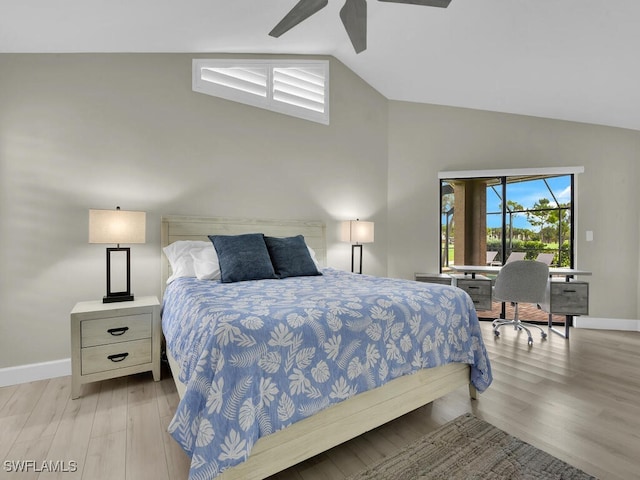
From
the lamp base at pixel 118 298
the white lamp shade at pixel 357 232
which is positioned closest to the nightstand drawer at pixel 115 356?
the lamp base at pixel 118 298

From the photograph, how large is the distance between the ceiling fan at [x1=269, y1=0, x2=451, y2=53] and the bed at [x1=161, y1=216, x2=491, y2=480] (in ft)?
5.87

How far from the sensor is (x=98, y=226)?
2.26 meters

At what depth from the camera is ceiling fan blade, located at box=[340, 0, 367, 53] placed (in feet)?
6.48

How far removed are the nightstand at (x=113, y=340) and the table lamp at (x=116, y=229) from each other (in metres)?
0.14

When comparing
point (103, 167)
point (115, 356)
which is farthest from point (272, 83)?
point (115, 356)

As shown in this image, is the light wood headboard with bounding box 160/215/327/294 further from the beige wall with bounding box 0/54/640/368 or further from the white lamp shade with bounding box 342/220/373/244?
the white lamp shade with bounding box 342/220/373/244

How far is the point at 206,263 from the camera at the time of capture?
2.57 m

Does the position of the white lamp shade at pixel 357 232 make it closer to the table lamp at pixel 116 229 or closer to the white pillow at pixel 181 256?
the white pillow at pixel 181 256

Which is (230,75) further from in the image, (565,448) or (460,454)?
(565,448)

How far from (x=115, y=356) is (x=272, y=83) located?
3.06 metres

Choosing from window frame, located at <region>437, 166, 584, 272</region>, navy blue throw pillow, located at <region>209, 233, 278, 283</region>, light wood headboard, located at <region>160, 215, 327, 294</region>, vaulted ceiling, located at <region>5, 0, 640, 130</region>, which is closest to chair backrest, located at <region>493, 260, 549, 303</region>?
window frame, located at <region>437, 166, 584, 272</region>

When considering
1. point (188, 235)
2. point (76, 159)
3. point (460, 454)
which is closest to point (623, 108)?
point (460, 454)

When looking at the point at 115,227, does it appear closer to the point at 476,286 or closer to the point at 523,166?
the point at 476,286

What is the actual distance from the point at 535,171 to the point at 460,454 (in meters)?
3.81
